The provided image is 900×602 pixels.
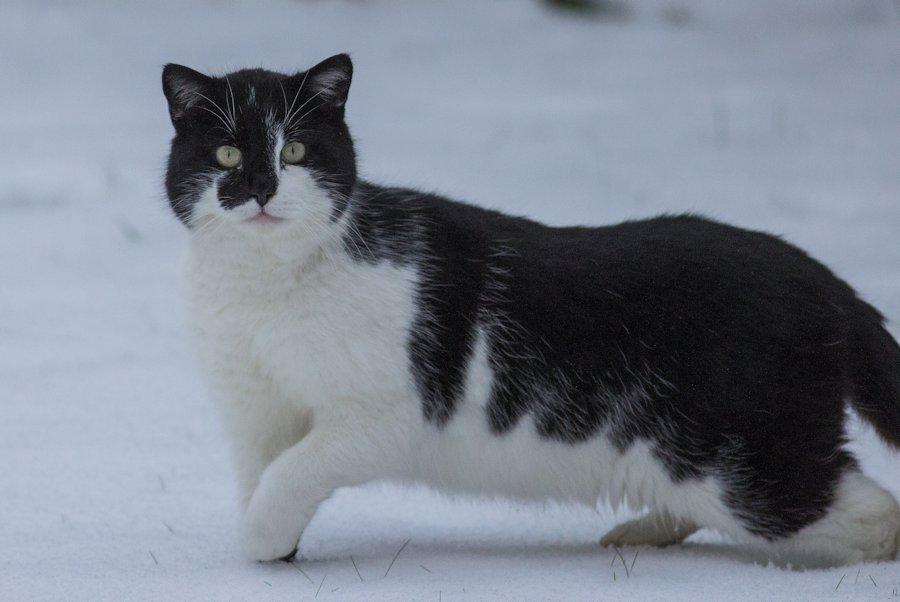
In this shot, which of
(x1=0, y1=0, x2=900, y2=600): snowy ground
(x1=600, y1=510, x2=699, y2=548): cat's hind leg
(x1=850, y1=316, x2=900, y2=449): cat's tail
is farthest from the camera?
(x1=600, y1=510, x2=699, y2=548): cat's hind leg

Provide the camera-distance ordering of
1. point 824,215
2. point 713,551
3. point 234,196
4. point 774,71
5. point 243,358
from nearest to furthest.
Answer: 1. point 234,196
2. point 243,358
3. point 713,551
4. point 824,215
5. point 774,71

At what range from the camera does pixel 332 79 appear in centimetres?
289

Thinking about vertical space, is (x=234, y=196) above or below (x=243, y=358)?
above

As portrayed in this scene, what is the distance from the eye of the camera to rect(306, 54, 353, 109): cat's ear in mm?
2869

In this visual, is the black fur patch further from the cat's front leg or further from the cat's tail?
the cat's front leg

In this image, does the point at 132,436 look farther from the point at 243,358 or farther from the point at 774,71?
the point at 774,71

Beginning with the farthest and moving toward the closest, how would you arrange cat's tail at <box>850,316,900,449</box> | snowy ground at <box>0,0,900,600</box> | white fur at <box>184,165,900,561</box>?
1. cat's tail at <box>850,316,900,449</box>
2. snowy ground at <box>0,0,900,600</box>
3. white fur at <box>184,165,900,561</box>

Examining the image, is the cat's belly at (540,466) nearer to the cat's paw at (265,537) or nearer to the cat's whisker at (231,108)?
the cat's paw at (265,537)

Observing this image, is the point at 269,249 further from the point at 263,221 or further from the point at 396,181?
the point at 396,181

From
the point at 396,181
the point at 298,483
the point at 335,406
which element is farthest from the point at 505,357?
the point at 396,181

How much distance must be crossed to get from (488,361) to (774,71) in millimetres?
5899

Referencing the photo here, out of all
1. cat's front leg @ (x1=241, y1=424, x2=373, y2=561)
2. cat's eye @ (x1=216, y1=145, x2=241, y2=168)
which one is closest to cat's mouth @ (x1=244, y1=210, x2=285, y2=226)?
cat's eye @ (x1=216, y1=145, x2=241, y2=168)

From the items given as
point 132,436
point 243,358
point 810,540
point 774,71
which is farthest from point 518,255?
point 774,71

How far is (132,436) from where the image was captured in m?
3.91
